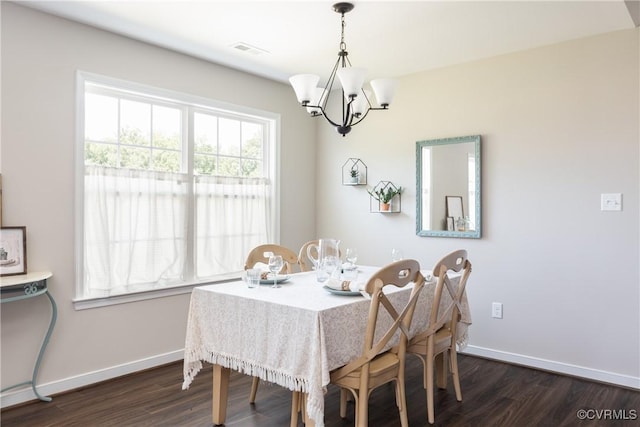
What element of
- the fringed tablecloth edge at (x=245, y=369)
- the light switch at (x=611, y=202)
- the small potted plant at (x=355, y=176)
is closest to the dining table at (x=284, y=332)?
the fringed tablecloth edge at (x=245, y=369)

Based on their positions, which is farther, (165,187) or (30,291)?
(165,187)

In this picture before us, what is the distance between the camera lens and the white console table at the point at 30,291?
2.62 metres

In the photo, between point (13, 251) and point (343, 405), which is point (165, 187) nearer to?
point (13, 251)

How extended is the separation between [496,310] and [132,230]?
301cm

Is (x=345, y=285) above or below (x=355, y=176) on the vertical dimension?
below

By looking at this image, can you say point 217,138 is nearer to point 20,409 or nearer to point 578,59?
point 20,409

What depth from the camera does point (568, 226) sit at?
3486mm

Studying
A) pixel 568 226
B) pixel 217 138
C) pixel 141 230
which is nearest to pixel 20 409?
pixel 141 230

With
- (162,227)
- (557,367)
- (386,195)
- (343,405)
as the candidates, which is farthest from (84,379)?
(557,367)

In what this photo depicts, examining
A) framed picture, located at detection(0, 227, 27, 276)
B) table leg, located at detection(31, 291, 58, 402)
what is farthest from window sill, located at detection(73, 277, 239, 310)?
framed picture, located at detection(0, 227, 27, 276)

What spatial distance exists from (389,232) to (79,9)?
312 cm

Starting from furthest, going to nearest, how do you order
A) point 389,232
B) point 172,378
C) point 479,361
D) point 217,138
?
point 389,232, point 217,138, point 479,361, point 172,378

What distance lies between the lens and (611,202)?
10.8 feet

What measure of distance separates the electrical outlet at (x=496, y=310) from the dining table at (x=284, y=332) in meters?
1.37
